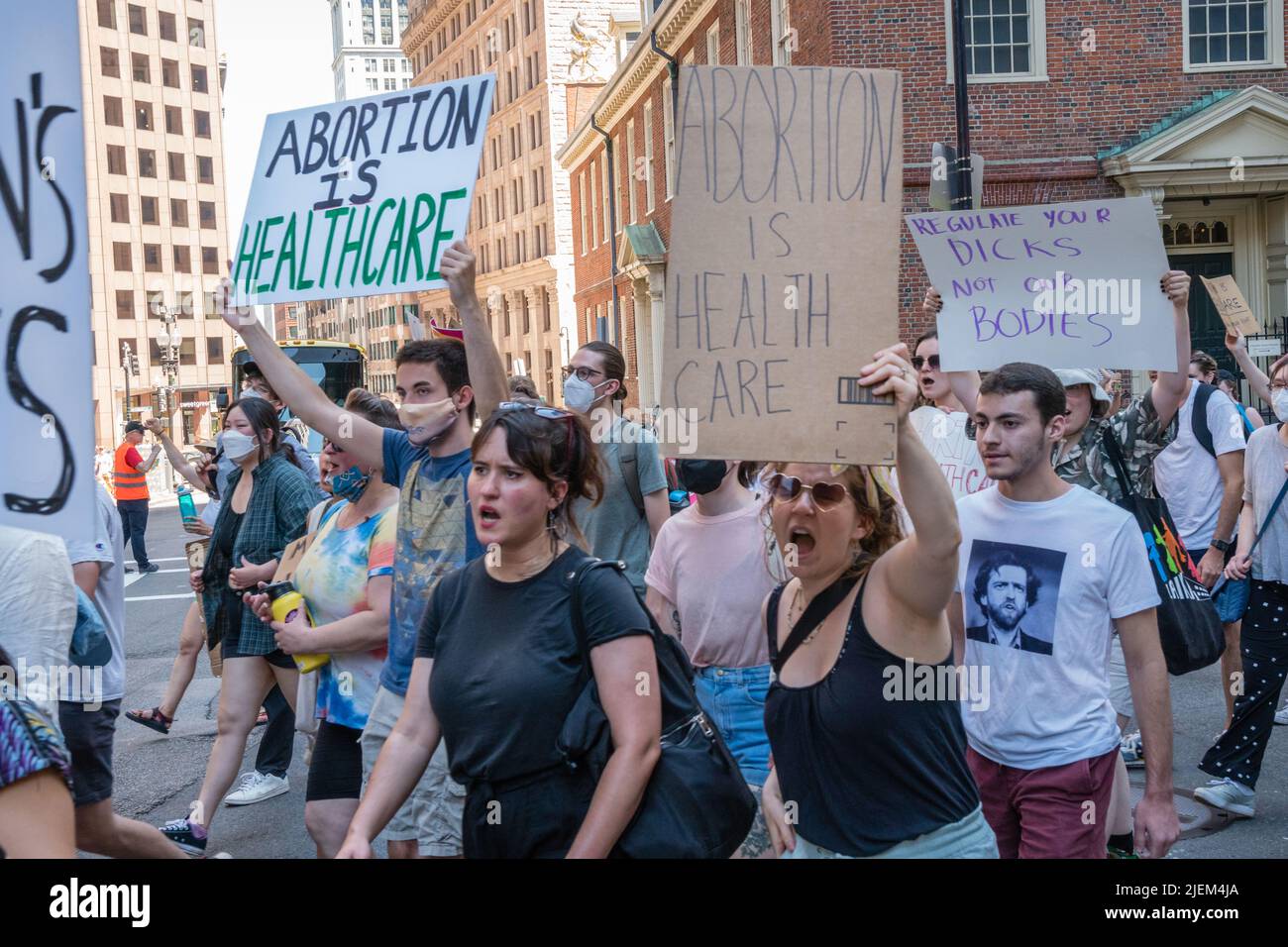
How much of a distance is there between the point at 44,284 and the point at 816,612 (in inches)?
70.6

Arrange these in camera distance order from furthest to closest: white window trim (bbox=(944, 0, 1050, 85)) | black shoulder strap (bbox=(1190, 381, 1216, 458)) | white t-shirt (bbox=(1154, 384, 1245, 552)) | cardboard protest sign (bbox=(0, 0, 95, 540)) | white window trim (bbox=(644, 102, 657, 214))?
white window trim (bbox=(644, 102, 657, 214))
white window trim (bbox=(944, 0, 1050, 85))
white t-shirt (bbox=(1154, 384, 1245, 552))
black shoulder strap (bbox=(1190, 381, 1216, 458))
cardboard protest sign (bbox=(0, 0, 95, 540))

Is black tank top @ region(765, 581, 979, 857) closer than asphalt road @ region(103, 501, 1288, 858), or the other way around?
black tank top @ region(765, 581, 979, 857)

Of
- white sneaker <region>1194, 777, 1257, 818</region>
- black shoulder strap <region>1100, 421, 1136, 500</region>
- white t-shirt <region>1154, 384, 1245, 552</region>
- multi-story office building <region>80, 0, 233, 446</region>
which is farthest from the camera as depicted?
multi-story office building <region>80, 0, 233, 446</region>

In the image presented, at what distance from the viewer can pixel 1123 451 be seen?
5.01m

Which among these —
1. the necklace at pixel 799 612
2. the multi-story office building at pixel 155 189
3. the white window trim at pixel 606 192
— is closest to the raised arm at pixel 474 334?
the necklace at pixel 799 612

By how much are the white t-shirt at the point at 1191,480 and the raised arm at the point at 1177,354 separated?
312 centimetres

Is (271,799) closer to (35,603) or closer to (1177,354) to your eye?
(35,603)

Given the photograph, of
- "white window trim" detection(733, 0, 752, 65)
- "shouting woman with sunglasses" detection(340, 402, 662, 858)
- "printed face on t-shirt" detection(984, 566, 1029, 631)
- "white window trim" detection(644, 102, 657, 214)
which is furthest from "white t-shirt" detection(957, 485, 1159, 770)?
"white window trim" detection(644, 102, 657, 214)

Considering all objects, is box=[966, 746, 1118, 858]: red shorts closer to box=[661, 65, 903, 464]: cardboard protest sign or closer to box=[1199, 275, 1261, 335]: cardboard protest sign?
box=[661, 65, 903, 464]: cardboard protest sign

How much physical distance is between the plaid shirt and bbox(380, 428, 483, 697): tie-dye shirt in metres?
1.87

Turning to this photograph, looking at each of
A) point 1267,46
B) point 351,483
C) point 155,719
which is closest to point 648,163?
point 1267,46

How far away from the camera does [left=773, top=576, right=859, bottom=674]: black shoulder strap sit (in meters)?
2.86

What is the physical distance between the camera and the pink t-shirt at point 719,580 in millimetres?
4203
